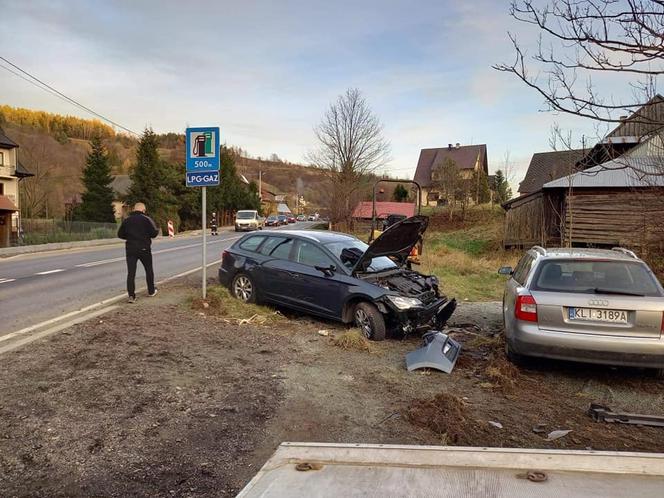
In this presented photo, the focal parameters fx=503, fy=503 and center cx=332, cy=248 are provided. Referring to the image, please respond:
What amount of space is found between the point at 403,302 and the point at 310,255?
1.94 meters

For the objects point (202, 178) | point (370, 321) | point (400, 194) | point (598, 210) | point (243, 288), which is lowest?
point (370, 321)

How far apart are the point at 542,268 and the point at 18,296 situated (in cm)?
943

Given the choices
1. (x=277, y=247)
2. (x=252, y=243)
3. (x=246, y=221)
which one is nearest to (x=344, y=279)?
(x=277, y=247)

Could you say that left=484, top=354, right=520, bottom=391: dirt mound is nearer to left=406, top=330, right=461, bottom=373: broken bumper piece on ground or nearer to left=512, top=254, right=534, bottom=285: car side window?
left=406, top=330, right=461, bottom=373: broken bumper piece on ground

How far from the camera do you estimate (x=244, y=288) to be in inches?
368

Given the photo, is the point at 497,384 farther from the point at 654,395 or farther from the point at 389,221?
the point at 389,221

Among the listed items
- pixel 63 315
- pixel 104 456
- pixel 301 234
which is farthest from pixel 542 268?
pixel 63 315

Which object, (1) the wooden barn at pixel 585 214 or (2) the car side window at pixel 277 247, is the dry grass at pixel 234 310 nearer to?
(2) the car side window at pixel 277 247

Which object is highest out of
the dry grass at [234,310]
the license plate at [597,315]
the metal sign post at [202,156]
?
the metal sign post at [202,156]

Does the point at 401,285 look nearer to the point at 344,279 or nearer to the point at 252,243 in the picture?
the point at 344,279

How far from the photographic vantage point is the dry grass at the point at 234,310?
8.17 meters

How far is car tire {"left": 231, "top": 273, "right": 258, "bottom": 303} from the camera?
29.9 ft

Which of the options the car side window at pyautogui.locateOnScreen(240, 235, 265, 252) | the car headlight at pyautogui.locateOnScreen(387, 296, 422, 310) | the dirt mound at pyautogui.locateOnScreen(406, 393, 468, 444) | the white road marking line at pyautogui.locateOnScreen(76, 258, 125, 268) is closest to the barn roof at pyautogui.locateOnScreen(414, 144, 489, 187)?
the white road marking line at pyautogui.locateOnScreen(76, 258, 125, 268)

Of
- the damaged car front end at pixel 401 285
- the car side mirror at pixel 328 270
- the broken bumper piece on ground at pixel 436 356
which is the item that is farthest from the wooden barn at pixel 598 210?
the broken bumper piece on ground at pixel 436 356
